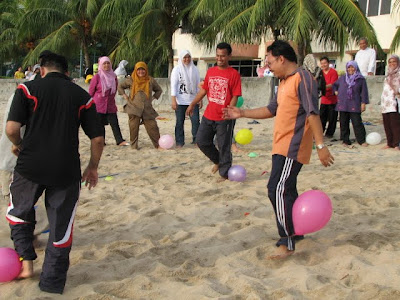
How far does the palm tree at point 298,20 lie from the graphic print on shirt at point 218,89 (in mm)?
8688

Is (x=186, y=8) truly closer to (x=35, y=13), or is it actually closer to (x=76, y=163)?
(x=35, y=13)

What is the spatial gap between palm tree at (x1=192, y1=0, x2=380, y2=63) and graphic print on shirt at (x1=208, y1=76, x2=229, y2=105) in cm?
869

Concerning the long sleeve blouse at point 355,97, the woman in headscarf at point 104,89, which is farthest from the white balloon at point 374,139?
the woman in headscarf at point 104,89

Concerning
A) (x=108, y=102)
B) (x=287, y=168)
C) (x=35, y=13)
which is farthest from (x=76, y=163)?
(x=35, y=13)

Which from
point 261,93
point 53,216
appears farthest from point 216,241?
point 261,93

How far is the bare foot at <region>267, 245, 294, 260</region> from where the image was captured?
378 cm

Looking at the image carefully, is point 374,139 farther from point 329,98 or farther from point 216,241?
point 216,241

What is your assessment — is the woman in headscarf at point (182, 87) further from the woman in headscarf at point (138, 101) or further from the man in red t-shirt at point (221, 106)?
the man in red t-shirt at point (221, 106)

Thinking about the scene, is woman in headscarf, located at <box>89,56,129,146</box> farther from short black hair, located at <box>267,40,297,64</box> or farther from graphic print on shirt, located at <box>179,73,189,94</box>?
short black hair, located at <box>267,40,297,64</box>

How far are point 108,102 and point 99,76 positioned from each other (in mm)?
522

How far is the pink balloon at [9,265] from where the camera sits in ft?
10.5

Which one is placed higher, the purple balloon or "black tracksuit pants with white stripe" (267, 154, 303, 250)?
"black tracksuit pants with white stripe" (267, 154, 303, 250)

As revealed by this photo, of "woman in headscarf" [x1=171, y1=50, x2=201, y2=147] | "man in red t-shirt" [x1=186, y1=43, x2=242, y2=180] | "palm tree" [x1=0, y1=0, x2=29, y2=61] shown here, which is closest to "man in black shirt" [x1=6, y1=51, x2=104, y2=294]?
"man in red t-shirt" [x1=186, y1=43, x2=242, y2=180]

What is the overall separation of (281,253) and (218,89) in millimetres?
3076
